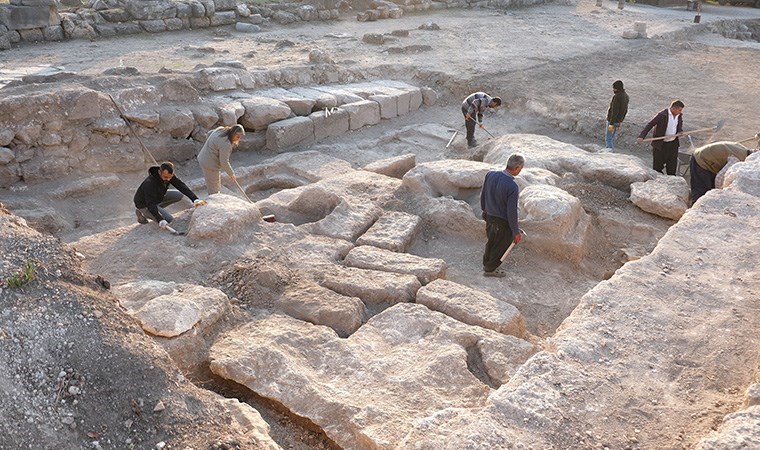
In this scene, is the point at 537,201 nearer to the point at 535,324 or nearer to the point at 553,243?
the point at 553,243

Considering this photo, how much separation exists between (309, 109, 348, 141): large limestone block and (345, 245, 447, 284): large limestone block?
5.29 metres

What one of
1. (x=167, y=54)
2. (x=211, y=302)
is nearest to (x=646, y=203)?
(x=211, y=302)

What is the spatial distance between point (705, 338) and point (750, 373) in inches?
15.7

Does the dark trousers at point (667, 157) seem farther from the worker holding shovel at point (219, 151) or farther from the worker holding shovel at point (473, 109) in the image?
the worker holding shovel at point (219, 151)

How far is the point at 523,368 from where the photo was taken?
452 centimetres

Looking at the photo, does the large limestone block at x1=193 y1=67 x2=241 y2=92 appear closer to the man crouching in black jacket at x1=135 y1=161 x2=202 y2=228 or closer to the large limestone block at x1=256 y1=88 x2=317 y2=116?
the large limestone block at x1=256 y1=88 x2=317 y2=116

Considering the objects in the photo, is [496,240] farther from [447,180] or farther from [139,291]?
[139,291]

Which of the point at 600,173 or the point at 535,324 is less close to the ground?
the point at 600,173

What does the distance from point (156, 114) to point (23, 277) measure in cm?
646

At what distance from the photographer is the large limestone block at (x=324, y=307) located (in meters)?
6.03

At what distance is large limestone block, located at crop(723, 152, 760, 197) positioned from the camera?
286 inches

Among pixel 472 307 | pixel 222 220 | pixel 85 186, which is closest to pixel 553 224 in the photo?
pixel 472 307

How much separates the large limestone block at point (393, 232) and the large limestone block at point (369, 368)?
1636mm

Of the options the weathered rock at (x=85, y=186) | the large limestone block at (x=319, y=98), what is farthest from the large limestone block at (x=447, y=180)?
the weathered rock at (x=85, y=186)
